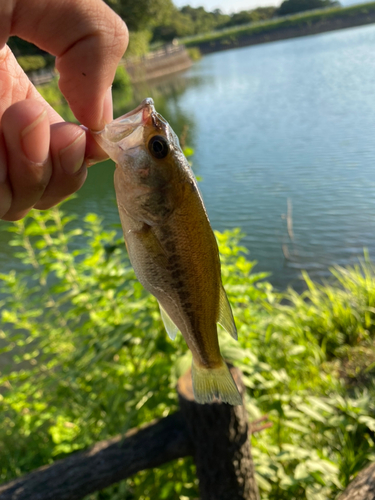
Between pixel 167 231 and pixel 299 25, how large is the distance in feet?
216

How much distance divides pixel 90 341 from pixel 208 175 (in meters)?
8.52

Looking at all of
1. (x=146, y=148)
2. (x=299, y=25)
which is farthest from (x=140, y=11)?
(x=146, y=148)

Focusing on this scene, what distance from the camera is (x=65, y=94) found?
4.72ft

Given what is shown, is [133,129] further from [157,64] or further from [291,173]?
[157,64]

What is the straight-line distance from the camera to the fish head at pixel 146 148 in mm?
1311

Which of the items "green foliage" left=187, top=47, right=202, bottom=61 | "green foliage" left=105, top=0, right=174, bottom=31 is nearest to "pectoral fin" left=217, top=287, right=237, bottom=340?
"green foliage" left=105, top=0, right=174, bottom=31

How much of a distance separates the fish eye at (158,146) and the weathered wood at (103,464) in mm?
1951

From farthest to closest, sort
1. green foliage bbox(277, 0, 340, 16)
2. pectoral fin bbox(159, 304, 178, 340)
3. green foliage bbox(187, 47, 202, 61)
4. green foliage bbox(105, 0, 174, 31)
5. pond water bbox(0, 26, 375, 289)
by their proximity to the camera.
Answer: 1. green foliage bbox(277, 0, 340, 16)
2. green foliage bbox(187, 47, 202, 61)
3. green foliage bbox(105, 0, 174, 31)
4. pond water bbox(0, 26, 375, 289)
5. pectoral fin bbox(159, 304, 178, 340)

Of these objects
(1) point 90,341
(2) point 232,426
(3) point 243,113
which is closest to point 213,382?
(2) point 232,426

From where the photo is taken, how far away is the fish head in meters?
1.31

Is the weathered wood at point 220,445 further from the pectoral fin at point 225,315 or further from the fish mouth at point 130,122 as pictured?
the fish mouth at point 130,122

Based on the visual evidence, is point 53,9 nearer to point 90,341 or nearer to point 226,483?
point 90,341

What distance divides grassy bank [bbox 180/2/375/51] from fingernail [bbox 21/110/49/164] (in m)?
59.0

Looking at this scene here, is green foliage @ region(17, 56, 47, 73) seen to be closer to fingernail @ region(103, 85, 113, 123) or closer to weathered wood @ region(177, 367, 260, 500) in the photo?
fingernail @ region(103, 85, 113, 123)
